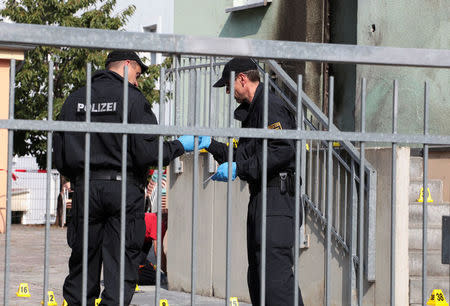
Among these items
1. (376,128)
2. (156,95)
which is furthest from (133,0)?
(376,128)

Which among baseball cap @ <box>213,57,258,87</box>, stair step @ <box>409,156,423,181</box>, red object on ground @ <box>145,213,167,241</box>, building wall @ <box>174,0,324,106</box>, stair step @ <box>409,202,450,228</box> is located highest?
building wall @ <box>174,0,324,106</box>

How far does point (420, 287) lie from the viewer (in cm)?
808

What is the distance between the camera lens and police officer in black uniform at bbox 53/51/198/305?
560 centimetres

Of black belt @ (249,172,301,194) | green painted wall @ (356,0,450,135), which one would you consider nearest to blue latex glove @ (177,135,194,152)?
black belt @ (249,172,301,194)

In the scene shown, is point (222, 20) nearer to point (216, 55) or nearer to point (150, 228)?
point (150, 228)

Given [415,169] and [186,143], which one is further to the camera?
[415,169]

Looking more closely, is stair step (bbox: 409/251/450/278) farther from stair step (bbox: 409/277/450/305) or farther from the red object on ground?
the red object on ground

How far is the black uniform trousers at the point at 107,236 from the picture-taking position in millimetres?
5766

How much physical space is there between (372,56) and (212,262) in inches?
239

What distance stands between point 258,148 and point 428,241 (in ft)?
13.3

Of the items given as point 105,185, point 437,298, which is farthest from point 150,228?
point 105,185

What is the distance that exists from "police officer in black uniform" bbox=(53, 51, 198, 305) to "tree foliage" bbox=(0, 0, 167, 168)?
58.7ft

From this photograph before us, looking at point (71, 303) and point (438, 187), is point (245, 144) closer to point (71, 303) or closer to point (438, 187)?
point (71, 303)

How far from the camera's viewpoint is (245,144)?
559 cm
